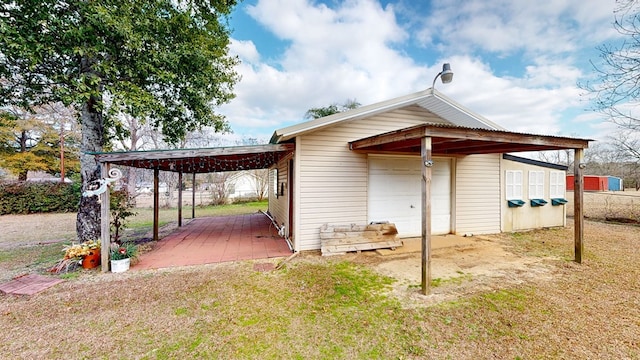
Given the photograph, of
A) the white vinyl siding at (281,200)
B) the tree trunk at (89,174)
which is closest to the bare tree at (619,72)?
the white vinyl siding at (281,200)

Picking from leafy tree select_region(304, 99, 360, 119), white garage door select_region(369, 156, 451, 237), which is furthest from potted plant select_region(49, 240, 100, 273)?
leafy tree select_region(304, 99, 360, 119)

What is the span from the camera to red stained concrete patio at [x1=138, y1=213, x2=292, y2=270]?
498cm

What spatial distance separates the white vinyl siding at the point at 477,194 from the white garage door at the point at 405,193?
1.03 ft

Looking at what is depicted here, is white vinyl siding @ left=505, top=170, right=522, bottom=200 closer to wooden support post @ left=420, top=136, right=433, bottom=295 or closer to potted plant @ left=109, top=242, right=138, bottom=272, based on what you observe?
wooden support post @ left=420, top=136, right=433, bottom=295

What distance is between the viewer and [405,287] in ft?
12.1

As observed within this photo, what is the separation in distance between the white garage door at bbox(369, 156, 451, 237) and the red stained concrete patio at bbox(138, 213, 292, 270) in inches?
102

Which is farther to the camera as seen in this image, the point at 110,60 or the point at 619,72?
the point at 619,72

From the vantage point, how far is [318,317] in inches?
114

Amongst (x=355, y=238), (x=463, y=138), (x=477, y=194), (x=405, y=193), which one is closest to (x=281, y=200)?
(x=355, y=238)

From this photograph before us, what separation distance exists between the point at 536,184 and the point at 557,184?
909 millimetres

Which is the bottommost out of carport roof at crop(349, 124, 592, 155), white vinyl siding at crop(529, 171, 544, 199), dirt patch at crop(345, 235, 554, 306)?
dirt patch at crop(345, 235, 554, 306)

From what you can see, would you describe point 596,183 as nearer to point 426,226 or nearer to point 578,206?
point 578,206

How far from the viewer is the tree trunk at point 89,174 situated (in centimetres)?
533

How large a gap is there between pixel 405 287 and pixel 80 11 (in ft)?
23.7
